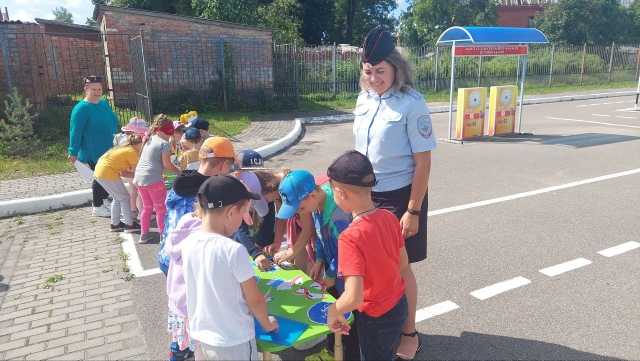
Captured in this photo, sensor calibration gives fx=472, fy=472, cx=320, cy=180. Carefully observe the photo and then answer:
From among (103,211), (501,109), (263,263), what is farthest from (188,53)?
(263,263)

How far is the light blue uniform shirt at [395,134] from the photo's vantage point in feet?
9.36

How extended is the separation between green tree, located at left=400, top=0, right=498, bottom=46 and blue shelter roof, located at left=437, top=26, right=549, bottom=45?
31.8m

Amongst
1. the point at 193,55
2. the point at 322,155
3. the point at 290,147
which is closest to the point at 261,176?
the point at 322,155

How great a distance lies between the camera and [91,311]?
3855 millimetres

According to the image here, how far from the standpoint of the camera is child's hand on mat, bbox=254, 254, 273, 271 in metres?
2.99

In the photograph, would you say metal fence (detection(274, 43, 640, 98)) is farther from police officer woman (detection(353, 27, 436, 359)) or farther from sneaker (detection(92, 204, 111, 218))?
police officer woman (detection(353, 27, 436, 359))

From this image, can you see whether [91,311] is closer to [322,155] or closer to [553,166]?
[322,155]

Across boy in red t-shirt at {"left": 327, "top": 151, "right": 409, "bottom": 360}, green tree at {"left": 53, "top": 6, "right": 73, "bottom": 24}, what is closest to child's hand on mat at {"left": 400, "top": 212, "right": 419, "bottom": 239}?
boy in red t-shirt at {"left": 327, "top": 151, "right": 409, "bottom": 360}

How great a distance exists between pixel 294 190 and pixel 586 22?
44611mm

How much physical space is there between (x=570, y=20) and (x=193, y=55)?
3563 centimetres

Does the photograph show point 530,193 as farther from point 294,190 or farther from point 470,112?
point 294,190

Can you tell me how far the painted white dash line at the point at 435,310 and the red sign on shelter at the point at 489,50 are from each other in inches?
336

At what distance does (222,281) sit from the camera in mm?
2150

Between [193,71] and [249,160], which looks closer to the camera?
[249,160]
